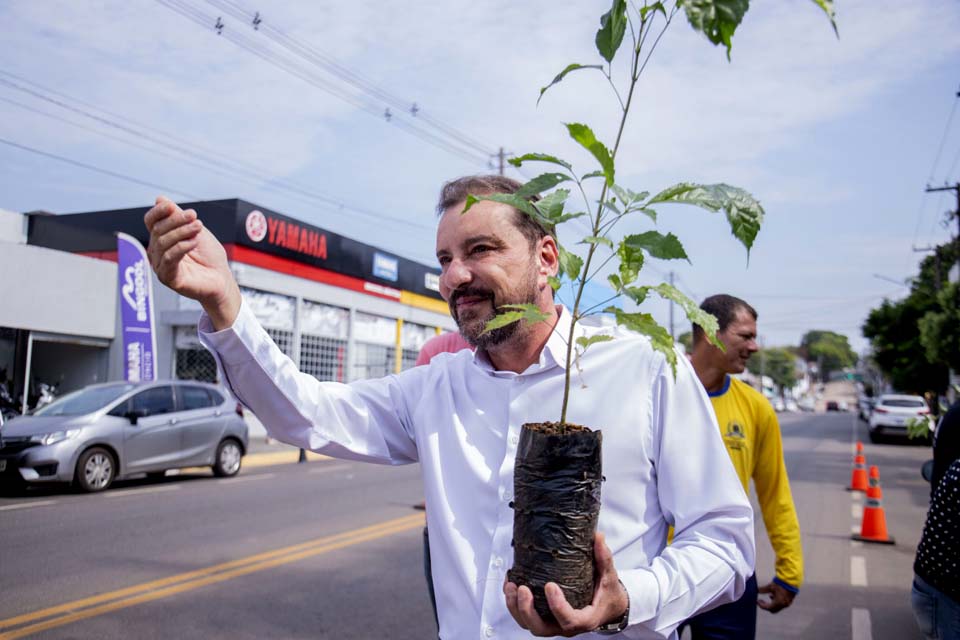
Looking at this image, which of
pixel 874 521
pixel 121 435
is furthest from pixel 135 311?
pixel 874 521

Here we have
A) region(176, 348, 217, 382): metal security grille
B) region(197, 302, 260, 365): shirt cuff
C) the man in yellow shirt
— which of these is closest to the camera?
region(197, 302, 260, 365): shirt cuff

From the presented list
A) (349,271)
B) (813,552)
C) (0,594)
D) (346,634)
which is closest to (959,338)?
(813,552)

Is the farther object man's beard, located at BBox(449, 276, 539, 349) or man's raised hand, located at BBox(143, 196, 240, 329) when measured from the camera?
man's beard, located at BBox(449, 276, 539, 349)

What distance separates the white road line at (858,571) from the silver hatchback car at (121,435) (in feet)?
31.0

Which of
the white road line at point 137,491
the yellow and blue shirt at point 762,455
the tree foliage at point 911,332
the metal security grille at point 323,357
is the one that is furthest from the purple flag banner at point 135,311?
the tree foliage at point 911,332

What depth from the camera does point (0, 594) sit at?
19.6 ft

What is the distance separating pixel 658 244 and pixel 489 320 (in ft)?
1.90

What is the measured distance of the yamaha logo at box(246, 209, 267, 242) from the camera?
22.6m

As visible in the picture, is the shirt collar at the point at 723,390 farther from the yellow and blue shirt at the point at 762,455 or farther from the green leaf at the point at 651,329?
the green leaf at the point at 651,329

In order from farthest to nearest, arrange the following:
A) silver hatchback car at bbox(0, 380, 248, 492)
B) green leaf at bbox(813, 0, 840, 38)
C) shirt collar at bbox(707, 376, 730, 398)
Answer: silver hatchback car at bbox(0, 380, 248, 492)
shirt collar at bbox(707, 376, 730, 398)
green leaf at bbox(813, 0, 840, 38)

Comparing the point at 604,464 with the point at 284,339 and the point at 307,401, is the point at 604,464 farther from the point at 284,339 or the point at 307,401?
the point at 284,339

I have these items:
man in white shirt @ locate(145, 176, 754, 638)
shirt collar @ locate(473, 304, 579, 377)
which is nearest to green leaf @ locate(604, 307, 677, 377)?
man in white shirt @ locate(145, 176, 754, 638)

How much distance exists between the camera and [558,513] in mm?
1493

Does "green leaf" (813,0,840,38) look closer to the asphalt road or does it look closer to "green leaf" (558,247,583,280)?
"green leaf" (558,247,583,280)
